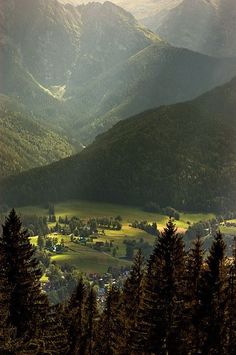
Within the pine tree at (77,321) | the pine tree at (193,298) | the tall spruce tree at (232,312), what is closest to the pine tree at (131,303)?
the pine tree at (77,321)

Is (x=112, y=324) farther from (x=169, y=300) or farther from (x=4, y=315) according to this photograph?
(x=4, y=315)

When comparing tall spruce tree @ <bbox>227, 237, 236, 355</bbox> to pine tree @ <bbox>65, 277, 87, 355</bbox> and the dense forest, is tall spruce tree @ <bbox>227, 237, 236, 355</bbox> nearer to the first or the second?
the dense forest

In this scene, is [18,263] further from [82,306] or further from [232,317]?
[82,306]

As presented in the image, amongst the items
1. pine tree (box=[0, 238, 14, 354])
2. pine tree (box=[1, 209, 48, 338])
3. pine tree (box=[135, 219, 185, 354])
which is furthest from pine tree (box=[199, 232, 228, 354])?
pine tree (box=[0, 238, 14, 354])

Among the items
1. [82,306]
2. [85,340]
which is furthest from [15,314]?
[85,340]

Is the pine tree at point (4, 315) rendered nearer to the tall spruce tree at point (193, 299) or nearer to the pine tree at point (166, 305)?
the pine tree at point (166, 305)

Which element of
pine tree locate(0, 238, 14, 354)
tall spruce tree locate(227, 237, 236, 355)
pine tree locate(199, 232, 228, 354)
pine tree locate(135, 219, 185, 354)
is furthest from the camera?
tall spruce tree locate(227, 237, 236, 355)

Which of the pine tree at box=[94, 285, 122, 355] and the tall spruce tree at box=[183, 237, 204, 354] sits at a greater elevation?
the tall spruce tree at box=[183, 237, 204, 354]
